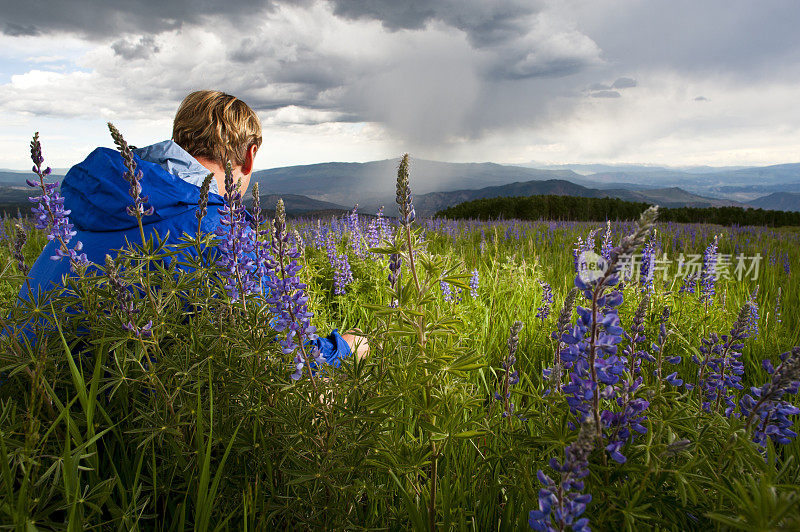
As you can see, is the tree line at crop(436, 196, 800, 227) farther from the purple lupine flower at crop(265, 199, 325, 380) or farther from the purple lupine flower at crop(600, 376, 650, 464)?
the purple lupine flower at crop(600, 376, 650, 464)

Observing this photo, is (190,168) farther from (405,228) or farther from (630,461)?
(630,461)

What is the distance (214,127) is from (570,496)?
10.5 feet

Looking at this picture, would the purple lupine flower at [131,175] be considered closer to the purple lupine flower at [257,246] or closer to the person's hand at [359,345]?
the purple lupine flower at [257,246]

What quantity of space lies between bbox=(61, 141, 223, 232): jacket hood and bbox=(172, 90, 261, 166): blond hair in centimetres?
74

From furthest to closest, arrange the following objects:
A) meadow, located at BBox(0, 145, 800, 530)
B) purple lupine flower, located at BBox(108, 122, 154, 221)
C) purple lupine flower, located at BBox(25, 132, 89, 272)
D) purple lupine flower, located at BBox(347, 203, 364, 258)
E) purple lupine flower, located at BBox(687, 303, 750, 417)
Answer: purple lupine flower, located at BBox(347, 203, 364, 258) → purple lupine flower, located at BBox(25, 132, 89, 272) → purple lupine flower, located at BBox(687, 303, 750, 417) → purple lupine flower, located at BBox(108, 122, 154, 221) → meadow, located at BBox(0, 145, 800, 530)

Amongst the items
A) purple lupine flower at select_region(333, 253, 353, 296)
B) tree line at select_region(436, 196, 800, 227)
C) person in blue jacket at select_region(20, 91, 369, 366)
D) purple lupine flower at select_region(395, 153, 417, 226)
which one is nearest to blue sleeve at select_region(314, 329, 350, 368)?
person in blue jacket at select_region(20, 91, 369, 366)

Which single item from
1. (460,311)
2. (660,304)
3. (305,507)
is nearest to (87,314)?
(305,507)

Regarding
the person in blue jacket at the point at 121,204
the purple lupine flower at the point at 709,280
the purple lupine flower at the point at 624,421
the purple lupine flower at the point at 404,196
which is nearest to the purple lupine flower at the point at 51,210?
the person in blue jacket at the point at 121,204

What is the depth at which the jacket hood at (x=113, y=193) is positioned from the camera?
2.29m

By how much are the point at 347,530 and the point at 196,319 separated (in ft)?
3.42

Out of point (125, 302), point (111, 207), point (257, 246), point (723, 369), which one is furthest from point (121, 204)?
point (723, 369)

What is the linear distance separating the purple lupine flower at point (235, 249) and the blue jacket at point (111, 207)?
2.66ft

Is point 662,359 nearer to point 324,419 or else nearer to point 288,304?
point 324,419

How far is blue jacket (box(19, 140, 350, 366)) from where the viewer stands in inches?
89.9
